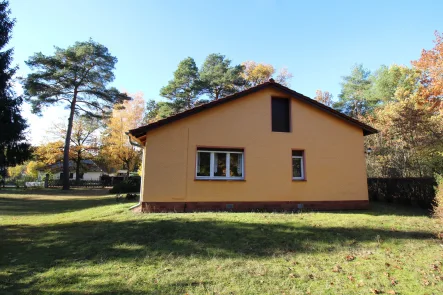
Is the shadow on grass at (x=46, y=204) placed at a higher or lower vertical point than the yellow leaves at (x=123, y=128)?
lower

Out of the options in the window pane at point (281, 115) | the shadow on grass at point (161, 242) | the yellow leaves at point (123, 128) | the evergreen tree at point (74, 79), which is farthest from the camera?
the yellow leaves at point (123, 128)

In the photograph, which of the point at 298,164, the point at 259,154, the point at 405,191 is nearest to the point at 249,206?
the point at 259,154

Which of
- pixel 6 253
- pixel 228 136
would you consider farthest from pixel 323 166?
pixel 6 253

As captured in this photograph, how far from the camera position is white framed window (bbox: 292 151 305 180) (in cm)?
1206

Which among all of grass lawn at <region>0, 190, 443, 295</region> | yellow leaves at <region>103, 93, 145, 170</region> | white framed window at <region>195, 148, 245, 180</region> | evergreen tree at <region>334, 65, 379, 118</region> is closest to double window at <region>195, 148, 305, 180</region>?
white framed window at <region>195, 148, 245, 180</region>

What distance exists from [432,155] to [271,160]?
12176mm

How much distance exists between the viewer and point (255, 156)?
11547 millimetres

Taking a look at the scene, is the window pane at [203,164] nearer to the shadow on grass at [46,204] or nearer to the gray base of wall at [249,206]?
the gray base of wall at [249,206]

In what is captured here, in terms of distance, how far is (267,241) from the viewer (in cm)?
664

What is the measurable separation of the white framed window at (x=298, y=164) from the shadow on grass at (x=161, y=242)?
4.30 meters

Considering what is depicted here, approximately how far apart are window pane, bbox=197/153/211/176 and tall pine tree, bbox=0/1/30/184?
25.1ft

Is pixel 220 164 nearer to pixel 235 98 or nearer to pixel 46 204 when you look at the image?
pixel 235 98

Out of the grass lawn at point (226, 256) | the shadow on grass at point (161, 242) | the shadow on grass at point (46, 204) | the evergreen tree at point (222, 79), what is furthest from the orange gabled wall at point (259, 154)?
the evergreen tree at point (222, 79)

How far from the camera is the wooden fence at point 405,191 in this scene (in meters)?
12.0
